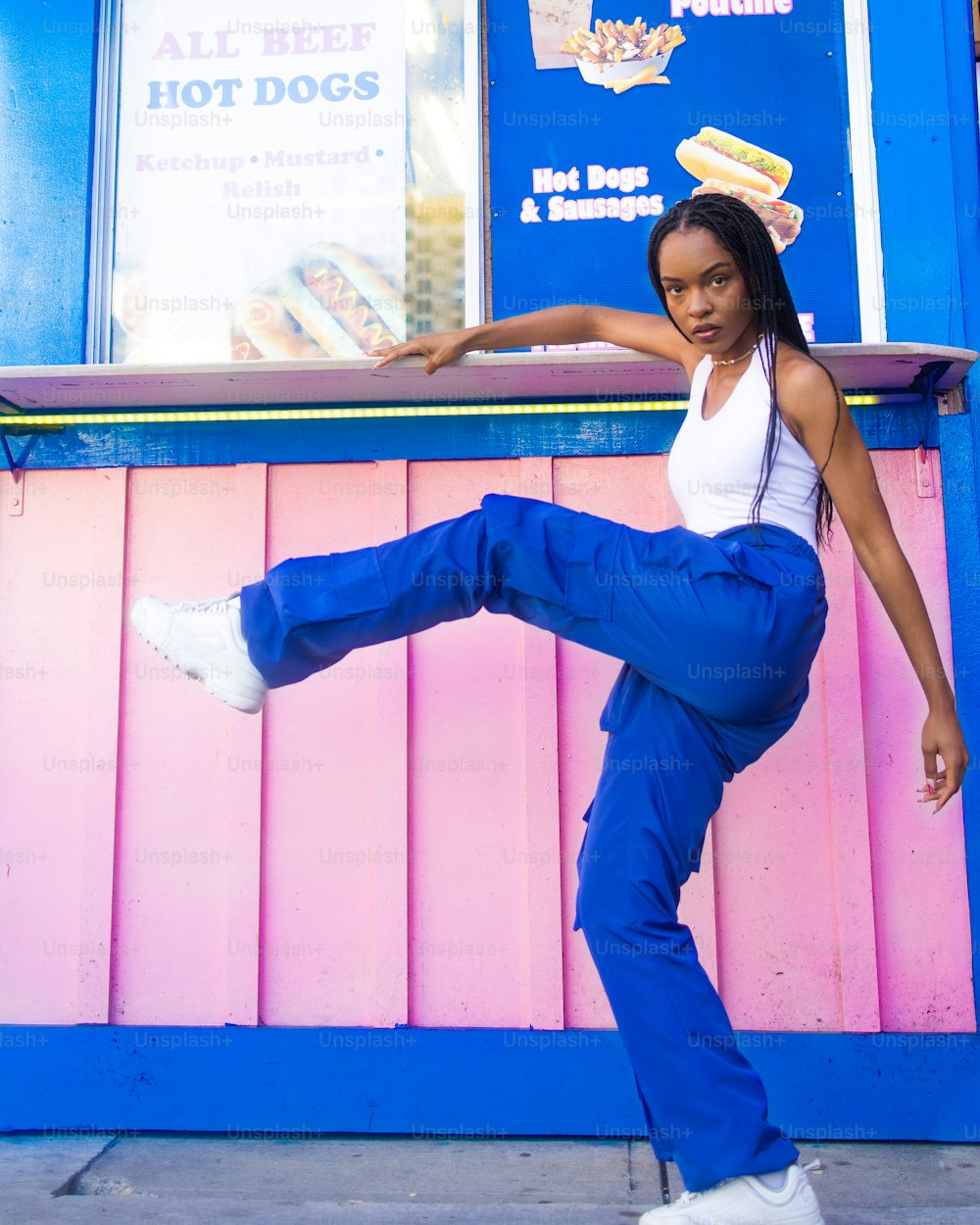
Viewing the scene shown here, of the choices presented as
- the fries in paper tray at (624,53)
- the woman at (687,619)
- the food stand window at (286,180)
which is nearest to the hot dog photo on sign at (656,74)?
the fries in paper tray at (624,53)

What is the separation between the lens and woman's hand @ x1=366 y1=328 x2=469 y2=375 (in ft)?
8.30

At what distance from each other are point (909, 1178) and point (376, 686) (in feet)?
5.47

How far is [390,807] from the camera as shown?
281 centimetres

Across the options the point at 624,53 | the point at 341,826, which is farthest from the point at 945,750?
the point at 624,53

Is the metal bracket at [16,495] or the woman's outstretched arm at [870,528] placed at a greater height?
the metal bracket at [16,495]

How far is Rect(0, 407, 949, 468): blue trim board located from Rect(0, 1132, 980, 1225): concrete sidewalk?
5.59ft

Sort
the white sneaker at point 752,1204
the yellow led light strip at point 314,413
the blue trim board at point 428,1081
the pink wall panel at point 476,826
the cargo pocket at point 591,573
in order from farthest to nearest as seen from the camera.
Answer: the yellow led light strip at point 314,413 → the pink wall panel at point 476,826 → the blue trim board at point 428,1081 → the cargo pocket at point 591,573 → the white sneaker at point 752,1204

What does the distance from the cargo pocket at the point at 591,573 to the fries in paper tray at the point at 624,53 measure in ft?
5.43

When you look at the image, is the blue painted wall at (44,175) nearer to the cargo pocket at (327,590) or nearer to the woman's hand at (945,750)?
the cargo pocket at (327,590)

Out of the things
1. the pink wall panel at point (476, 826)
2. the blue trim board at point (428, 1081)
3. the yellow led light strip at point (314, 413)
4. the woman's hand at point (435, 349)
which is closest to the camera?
the woman's hand at point (435, 349)

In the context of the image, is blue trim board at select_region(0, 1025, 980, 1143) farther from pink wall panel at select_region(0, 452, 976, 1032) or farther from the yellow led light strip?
the yellow led light strip

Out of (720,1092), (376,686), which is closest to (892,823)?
(720,1092)

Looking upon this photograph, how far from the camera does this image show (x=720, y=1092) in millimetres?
1873

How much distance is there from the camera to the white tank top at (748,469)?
6.86ft
